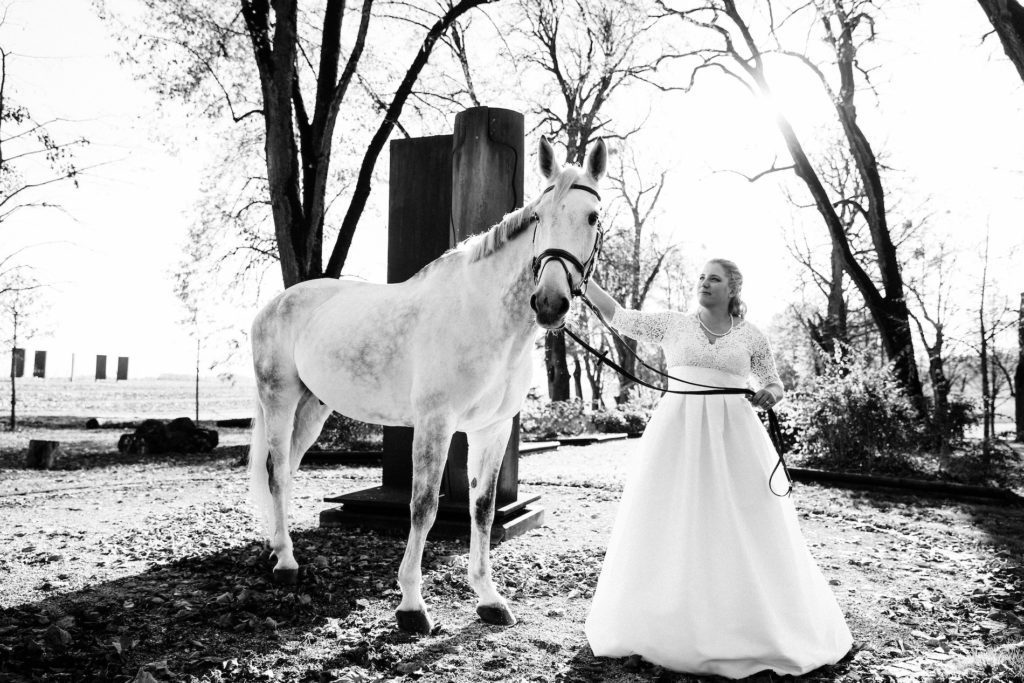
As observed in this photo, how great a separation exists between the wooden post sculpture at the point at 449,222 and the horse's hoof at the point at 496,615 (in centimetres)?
166

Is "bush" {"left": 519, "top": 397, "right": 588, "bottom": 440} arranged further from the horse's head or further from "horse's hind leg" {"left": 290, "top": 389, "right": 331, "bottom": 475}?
the horse's head

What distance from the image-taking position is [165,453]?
12.5 m

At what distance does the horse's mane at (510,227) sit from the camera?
334cm

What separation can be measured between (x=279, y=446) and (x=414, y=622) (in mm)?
1804

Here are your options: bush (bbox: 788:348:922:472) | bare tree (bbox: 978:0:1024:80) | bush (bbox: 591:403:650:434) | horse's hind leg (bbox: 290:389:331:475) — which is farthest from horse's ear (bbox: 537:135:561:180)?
bush (bbox: 591:403:650:434)

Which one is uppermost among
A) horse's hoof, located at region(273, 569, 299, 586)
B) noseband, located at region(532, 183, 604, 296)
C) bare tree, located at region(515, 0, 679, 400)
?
bare tree, located at region(515, 0, 679, 400)

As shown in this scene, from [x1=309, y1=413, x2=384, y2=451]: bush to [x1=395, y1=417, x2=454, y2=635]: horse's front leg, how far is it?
896cm

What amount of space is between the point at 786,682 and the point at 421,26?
15.3 meters

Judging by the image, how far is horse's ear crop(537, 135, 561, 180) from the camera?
3404mm

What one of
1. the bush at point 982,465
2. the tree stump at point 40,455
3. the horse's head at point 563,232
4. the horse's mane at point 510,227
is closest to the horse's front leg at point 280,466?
the horse's mane at point 510,227

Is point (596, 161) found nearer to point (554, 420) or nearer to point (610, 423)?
point (554, 420)

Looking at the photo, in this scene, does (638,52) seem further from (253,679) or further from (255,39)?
(253,679)

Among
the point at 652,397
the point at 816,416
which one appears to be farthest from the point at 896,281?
the point at 652,397

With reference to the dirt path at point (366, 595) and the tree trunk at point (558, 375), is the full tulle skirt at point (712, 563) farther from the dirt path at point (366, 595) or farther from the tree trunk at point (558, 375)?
the tree trunk at point (558, 375)
